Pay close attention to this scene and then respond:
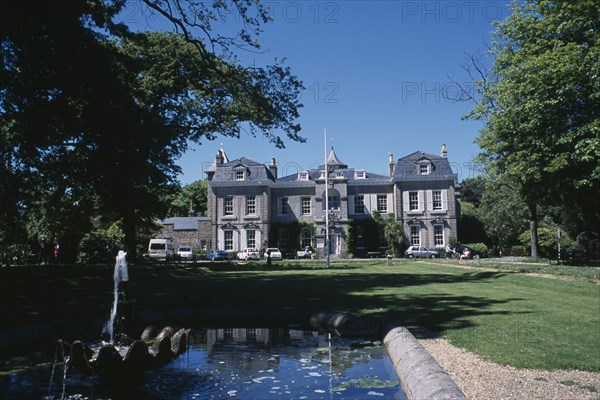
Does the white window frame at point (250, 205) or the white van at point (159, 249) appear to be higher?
the white window frame at point (250, 205)

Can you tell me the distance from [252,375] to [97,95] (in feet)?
37.0

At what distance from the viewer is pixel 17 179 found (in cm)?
1827

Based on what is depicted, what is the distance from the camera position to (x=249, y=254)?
49.8 m

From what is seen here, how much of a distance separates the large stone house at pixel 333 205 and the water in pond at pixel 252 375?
41.7m

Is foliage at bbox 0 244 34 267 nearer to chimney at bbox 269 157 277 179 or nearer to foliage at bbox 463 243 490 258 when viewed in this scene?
chimney at bbox 269 157 277 179

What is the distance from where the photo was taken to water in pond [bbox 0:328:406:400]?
5.98 metres

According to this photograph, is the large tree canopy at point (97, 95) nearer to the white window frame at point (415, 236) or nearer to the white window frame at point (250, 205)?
the white window frame at point (250, 205)

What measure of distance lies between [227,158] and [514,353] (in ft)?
182

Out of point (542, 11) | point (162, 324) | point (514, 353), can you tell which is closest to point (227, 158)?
point (542, 11)

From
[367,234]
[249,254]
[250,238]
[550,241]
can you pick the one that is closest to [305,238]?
[250,238]

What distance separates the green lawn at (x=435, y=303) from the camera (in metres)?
7.37

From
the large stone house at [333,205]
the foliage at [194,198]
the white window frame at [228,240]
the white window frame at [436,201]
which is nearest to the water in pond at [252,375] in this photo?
the large stone house at [333,205]

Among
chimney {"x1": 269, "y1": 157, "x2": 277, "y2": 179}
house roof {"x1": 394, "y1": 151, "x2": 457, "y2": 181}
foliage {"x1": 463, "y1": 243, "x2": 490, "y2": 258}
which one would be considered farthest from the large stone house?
chimney {"x1": 269, "y1": 157, "x2": 277, "y2": 179}

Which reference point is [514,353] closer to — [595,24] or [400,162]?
[595,24]
